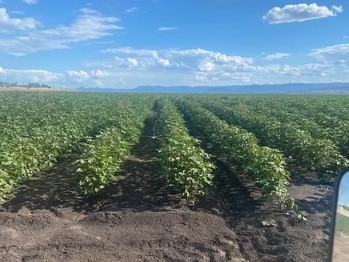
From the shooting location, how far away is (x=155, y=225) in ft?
27.4

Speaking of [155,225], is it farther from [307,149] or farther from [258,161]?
[307,149]

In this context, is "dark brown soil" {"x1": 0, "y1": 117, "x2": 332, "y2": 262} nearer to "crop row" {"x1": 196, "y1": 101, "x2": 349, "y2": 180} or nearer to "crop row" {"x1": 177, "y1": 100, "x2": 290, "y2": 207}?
"crop row" {"x1": 177, "y1": 100, "x2": 290, "y2": 207}

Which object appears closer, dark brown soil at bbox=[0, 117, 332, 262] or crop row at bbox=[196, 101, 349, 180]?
dark brown soil at bbox=[0, 117, 332, 262]

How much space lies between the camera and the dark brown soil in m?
7.11

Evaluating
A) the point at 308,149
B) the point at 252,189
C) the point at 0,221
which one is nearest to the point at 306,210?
the point at 252,189

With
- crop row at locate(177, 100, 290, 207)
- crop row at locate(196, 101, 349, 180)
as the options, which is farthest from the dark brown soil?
crop row at locate(196, 101, 349, 180)

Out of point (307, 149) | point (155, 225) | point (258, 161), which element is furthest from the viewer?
point (307, 149)

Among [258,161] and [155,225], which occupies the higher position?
[258,161]

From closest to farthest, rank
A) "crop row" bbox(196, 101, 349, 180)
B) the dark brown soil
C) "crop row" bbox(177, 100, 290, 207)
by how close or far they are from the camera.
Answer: the dark brown soil, "crop row" bbox(177, 100, 290, 207), "crop row" bbox(196, 101, 349, 180)

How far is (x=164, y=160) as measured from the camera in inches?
430

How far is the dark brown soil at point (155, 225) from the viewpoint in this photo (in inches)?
280

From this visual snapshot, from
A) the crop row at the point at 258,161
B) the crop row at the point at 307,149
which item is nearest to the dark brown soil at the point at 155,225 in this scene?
the crop row at the point at 258,161

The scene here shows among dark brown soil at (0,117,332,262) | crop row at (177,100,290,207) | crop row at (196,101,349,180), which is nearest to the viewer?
dark brown soil at (0,117,332,262)

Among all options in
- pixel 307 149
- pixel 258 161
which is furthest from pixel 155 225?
pixel 307 149
